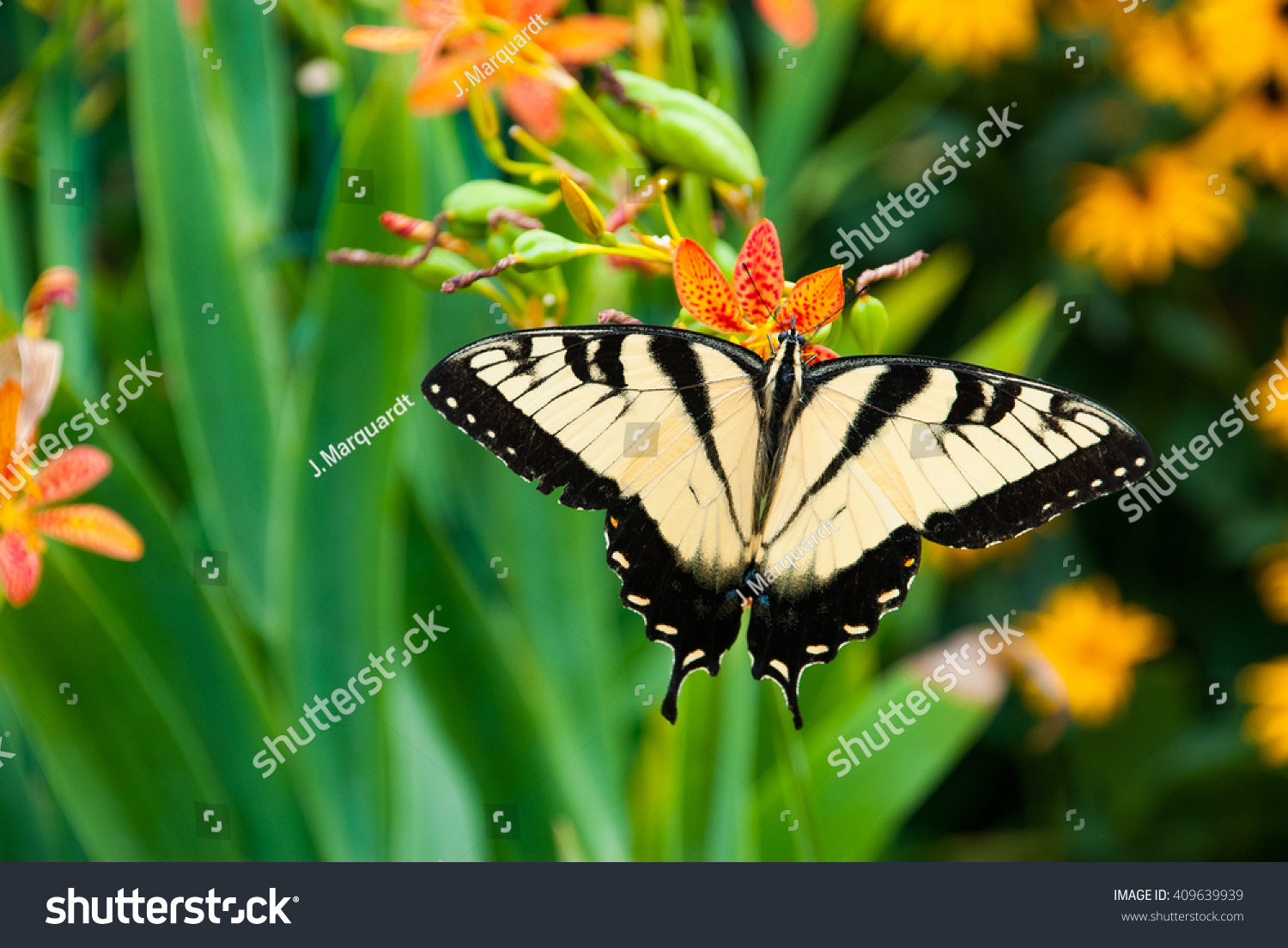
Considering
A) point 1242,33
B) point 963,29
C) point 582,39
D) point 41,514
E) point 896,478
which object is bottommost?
point 896,478

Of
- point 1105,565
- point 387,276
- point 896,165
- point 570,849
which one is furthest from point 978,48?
point 570,849

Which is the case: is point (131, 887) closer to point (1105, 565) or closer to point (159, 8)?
point (159, 8)

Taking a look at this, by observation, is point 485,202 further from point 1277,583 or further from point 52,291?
point 1277,583

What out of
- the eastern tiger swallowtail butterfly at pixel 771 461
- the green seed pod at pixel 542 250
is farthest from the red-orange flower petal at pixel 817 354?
the green seed pod at pixel 542 250

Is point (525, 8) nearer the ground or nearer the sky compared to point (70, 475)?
nearer the sky

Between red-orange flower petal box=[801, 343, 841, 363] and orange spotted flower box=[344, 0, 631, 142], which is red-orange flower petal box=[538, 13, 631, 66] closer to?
orange spotted flower box=[344, 0, 631, 142]

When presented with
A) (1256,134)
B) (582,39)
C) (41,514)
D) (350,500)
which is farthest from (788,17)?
(1256,134)
